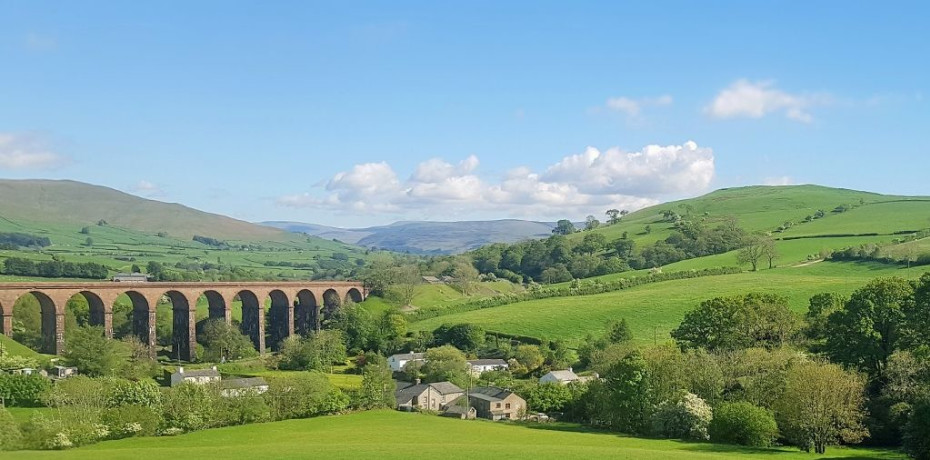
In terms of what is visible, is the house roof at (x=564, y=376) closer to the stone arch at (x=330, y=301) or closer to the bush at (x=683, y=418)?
the bush at (x=683, y=418)

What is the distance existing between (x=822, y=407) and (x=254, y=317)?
79186 mm

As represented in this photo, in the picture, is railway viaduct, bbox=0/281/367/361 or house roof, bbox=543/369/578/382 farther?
railway viaduct, bbox=0/281/367/361

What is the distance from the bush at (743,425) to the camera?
44094mm

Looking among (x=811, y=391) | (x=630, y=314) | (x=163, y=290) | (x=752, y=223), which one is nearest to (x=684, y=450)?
(x=811, y=391)

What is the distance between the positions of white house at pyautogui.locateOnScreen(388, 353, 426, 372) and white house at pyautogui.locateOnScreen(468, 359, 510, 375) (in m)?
6.02

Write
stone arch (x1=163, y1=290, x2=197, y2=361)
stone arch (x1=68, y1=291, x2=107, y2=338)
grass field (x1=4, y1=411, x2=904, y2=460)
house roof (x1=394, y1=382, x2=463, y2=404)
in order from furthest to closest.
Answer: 1. stone arch (x1=163, y1=290, x2=197, y2=361)
2. stone arch (x1=68, y1=291, x2=107, y2=338)
3. house roof (x1=394, y1=382, x2=463, y2=404)
4. grass field (x1=4, y1=411, x2=904, y2=460)

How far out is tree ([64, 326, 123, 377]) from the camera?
69.3 m

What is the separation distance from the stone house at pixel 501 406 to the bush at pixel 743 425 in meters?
20.9

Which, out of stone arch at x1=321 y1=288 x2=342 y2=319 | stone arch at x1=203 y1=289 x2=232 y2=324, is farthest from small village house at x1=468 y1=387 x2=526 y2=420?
stone arch at x1=321 y1=288 x2=342 y2=319

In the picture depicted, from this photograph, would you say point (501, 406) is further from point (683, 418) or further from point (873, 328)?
point (873, 328)

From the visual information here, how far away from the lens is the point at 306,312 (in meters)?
120

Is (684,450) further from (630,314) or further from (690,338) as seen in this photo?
(630,314)

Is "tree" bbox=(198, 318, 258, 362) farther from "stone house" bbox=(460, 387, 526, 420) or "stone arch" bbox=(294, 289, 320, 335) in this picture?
"stone house" bbox=(460, 387, 526, 420)

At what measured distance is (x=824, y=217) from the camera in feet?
584
